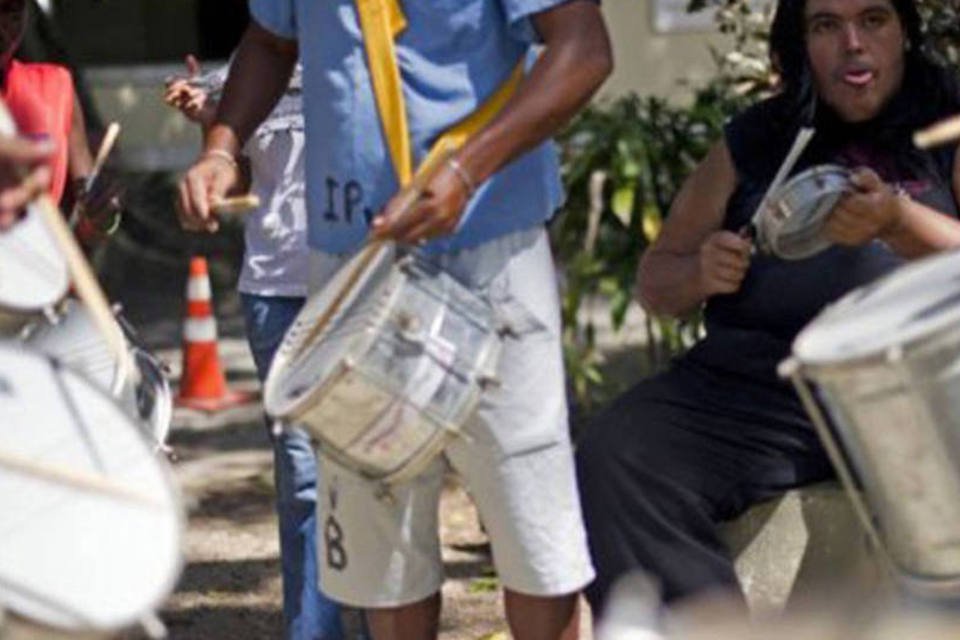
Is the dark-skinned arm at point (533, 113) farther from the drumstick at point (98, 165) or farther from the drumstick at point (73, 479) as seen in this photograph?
the drumstick at point (98, 165)

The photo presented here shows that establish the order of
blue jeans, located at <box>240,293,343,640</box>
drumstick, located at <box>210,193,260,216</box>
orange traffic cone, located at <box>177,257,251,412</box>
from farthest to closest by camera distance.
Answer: orange traffic cone, located at <box>177,257,251,412</box> → blue jeans, located at <box>240,293,343,640</box> → drumstick, located at <box>210,193,260,216</box>

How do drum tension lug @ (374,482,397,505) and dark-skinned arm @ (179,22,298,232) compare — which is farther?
dark-skinned arm @ (179,22,298,232)

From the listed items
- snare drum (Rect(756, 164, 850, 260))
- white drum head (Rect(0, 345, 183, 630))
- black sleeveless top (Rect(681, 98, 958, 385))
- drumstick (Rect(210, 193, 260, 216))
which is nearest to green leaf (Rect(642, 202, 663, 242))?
black sleeveless top (Rect(681, 98, 958, 385))

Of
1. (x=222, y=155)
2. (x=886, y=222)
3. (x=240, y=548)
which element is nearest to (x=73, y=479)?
(x=222, y=155)

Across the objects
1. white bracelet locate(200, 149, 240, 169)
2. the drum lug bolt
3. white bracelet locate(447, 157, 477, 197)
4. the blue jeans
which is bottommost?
the blue jeans

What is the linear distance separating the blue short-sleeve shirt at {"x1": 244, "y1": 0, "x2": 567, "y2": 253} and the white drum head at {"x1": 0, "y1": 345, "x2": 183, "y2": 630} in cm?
80

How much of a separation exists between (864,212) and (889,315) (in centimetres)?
49

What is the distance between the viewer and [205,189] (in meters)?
4.31

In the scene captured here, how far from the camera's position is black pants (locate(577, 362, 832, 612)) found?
181 inches

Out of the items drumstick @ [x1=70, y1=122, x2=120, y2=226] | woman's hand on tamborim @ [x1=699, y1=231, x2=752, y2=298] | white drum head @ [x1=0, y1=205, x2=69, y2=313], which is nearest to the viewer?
white drum head @ [x1=0, y1=205, x2=69, y2=313]

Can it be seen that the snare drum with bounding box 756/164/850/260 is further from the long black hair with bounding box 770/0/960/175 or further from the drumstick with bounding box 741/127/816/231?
the long black hair with bounding box 770/0/960/175

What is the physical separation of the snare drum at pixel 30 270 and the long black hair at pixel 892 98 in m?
1.53

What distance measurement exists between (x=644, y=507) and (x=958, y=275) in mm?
962

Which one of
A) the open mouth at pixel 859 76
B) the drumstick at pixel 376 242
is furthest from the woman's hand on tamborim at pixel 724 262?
the drumstick at pixel 376 242
